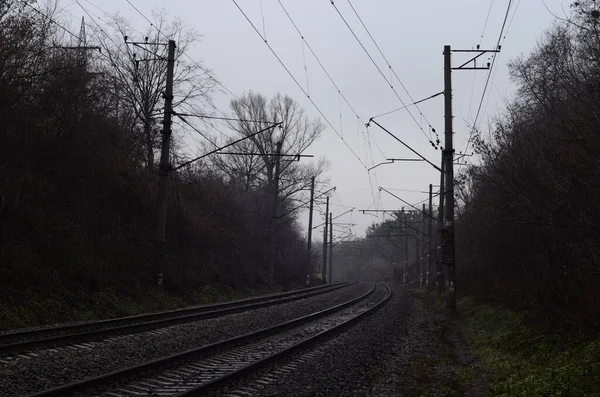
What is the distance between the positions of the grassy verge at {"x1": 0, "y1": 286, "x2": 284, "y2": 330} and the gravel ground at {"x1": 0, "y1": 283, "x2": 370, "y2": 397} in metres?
3.54

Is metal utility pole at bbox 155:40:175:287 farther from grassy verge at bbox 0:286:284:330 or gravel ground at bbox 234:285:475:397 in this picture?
gravel ground at bbox 234:285:475:397

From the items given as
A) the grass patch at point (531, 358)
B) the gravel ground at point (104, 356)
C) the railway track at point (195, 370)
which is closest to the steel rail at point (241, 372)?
the railway track at point (195, 370)

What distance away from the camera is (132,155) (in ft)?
104

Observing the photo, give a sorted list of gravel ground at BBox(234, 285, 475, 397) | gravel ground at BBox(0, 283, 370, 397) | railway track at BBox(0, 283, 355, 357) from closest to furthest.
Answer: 1. gravel ground at BBox(0, 283, 370, 397)
2. gravel ground at BBox(234, 285, 475, 397)
3. railway track at BBox(0, 283, 355, 357)

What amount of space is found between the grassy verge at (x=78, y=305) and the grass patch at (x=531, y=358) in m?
11.1

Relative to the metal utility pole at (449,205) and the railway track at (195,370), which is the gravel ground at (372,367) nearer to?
the railway track at (195,370)

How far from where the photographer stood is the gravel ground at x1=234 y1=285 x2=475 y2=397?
945 cm

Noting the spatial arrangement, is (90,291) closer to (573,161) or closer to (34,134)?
(34,134)

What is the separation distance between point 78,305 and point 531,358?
13008 mm

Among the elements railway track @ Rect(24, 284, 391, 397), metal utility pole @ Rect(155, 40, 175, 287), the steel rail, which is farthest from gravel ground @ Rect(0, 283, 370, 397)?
metal utility pole @ Rect(155, 40, 175, 287)

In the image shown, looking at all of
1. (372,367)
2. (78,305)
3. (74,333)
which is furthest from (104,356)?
(78,305)

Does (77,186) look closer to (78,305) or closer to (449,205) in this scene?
(78,305)

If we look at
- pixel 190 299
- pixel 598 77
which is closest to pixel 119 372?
pixel 598 77

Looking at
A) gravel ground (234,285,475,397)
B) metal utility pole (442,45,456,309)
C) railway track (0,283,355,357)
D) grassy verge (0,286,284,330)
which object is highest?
metal utility pole (442,45,456,309)
